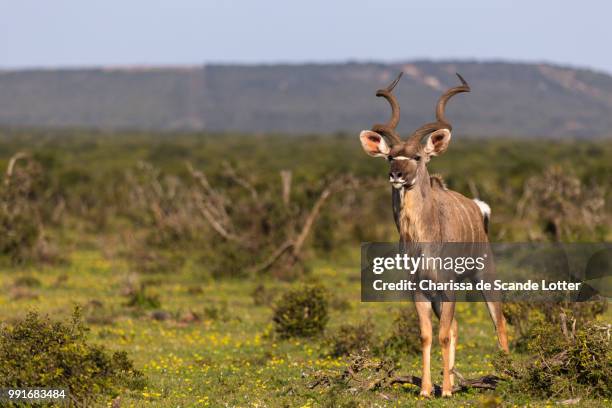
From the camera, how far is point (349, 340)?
15633 millimetres

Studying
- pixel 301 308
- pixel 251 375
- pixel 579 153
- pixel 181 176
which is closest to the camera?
pixel 251 375

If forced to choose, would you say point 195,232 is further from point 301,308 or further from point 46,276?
point 301,308

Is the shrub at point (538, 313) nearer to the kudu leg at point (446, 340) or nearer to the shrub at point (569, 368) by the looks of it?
the shrub at point (569, 368)

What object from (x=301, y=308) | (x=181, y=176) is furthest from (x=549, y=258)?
(x=181, y=176)

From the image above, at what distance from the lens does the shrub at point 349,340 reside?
15562 mm

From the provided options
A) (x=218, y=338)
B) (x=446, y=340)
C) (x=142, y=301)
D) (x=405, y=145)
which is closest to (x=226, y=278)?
(x=142, y=301)

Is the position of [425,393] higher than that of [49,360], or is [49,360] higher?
[49,360]

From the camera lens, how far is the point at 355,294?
79.0 ft

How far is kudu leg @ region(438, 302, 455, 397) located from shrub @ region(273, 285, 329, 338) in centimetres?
635

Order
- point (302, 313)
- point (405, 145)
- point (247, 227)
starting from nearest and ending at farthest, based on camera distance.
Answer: point (405, 145)
point (302, 313)
point (247, 227)

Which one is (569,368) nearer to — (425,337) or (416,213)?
(425,337)

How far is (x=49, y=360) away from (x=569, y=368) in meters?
6.40

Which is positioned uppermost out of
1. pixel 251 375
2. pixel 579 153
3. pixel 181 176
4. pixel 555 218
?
pixel 579 153

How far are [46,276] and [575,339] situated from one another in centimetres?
1854
